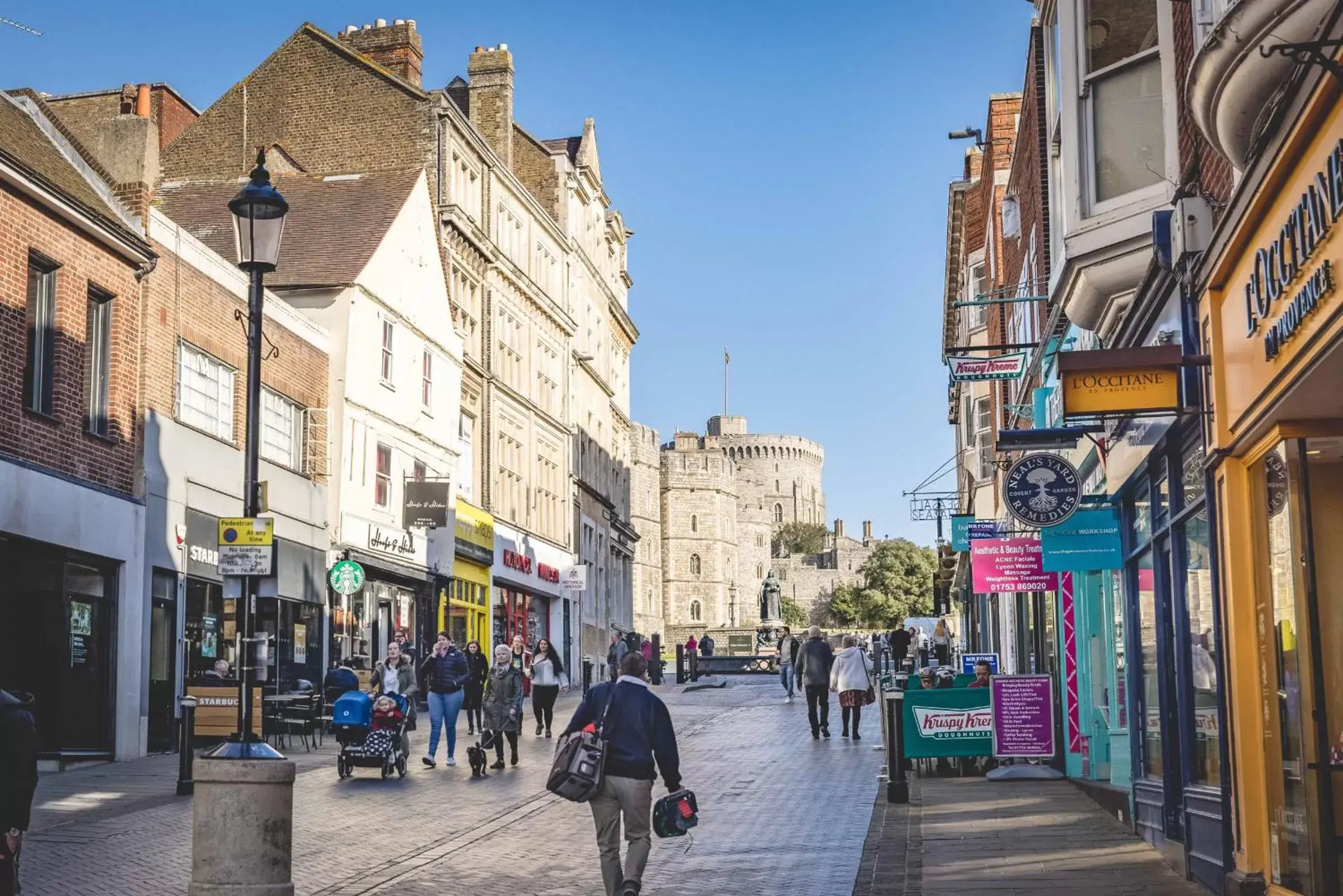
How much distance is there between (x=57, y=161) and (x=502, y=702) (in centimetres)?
898

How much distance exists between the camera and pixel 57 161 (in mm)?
21719

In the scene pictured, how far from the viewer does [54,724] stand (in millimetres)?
20391

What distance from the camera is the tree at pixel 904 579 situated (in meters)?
133

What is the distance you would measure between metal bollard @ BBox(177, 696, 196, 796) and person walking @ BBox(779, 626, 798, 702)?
2069 cm

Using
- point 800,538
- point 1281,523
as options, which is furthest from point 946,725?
point 800,538

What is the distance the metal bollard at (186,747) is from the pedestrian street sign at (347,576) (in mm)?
9366

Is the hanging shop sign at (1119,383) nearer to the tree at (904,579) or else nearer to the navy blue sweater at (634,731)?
the navy blue sweater at (634,731)

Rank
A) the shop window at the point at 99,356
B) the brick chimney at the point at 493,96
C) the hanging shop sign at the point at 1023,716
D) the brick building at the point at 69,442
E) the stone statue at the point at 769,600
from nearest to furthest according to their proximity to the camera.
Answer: the hanging shop sign at the point at 1023,716, the brick building at the point at 69,442, the shop window at the point at 99,356, the brick chimney at the point at 493,96, the stone statue at the point at 769,600

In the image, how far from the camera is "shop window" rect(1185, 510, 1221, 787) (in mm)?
10953

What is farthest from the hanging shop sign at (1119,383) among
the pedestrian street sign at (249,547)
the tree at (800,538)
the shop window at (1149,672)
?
the tree at (800,538)

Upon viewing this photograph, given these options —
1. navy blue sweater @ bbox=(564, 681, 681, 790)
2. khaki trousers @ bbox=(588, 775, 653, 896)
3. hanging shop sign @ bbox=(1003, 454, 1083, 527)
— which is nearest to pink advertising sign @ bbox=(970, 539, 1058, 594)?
hanging shop sign @ bbox=(1003, 454, 1083, 527)

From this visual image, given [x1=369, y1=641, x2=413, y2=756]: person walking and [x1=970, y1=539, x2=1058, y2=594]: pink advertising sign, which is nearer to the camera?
[x1=970, y1=539, x2=1058, y2=594]: pink advertising sign

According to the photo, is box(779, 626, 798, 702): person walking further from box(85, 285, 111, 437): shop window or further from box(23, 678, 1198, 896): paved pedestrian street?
box(85, 285, 111, 437): shop window

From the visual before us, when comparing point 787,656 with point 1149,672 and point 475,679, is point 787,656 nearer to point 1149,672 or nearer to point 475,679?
point 475,679
